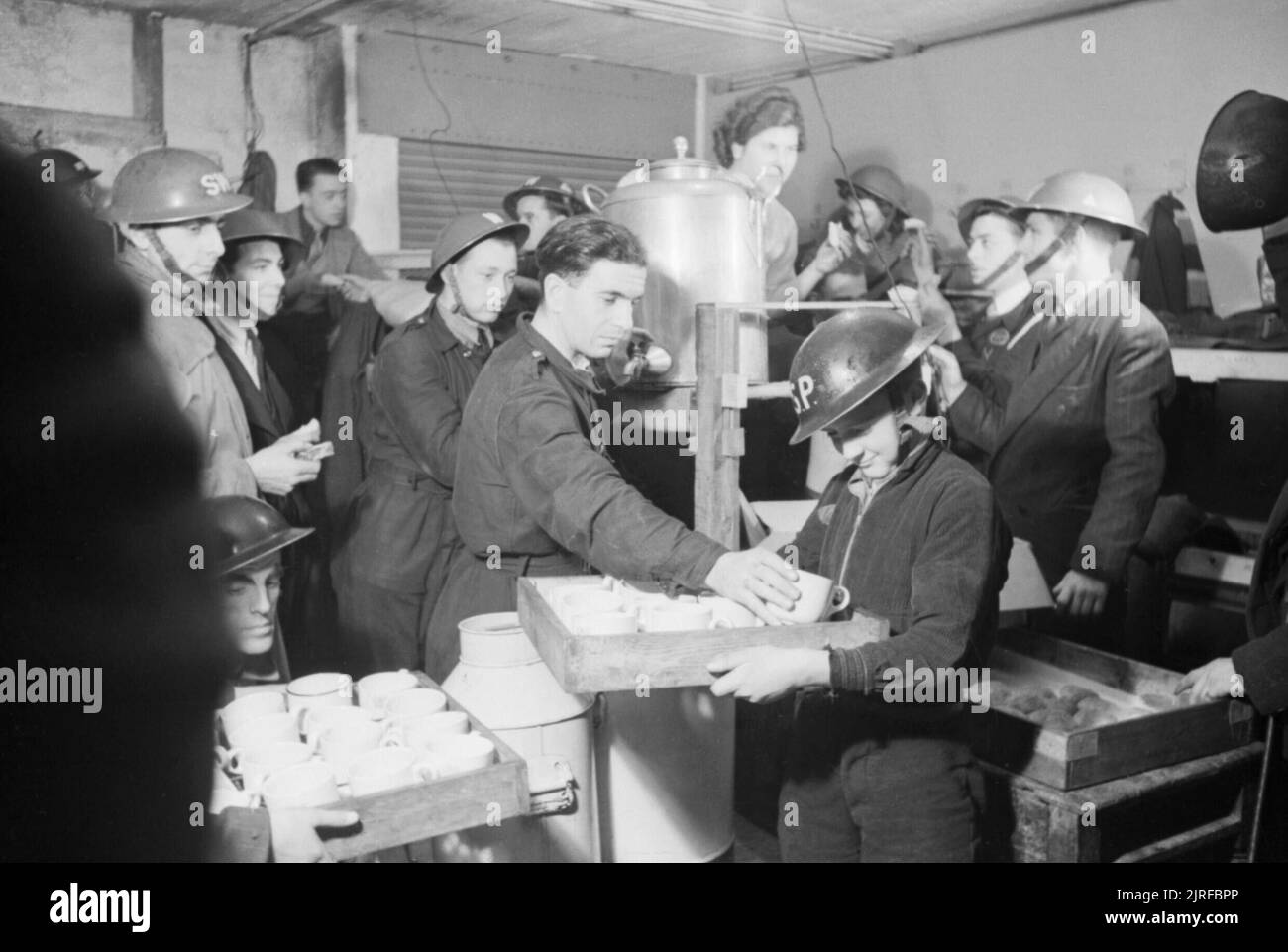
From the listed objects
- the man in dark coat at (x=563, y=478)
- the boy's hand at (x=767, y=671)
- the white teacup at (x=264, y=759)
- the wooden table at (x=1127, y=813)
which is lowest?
the wooden table at (x=1127, y=813)

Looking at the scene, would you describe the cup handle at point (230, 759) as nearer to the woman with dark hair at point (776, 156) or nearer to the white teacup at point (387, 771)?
the white teacup at point (387, 771)

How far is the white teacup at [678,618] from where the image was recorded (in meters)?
2.18

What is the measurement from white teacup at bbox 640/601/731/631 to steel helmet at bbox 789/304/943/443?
1.51 ft

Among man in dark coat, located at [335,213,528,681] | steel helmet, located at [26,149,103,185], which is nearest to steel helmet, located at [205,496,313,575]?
man in dark coat, located at [335,213,528,681]

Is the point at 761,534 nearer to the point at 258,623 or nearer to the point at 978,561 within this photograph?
the point at 978,561

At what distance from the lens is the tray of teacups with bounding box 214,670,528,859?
A: 1878 millimetres

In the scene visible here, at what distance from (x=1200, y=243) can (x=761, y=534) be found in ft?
8.75

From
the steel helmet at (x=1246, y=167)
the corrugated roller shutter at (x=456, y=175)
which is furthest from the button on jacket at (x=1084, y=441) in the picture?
the corrugated roller shutter at (x=456, y=175)

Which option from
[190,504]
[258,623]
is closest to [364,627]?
[258,623]

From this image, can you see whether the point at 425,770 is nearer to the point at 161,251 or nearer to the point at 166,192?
the point at 161,251

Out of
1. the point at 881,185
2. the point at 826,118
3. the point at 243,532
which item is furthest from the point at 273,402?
the point at 826,118

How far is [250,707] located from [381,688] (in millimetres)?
A: 283

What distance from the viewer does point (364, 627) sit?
12.2 ft

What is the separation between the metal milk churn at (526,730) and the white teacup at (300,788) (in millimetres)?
529
